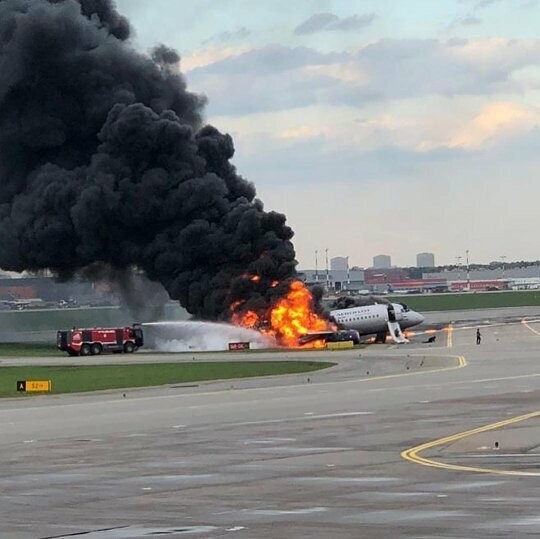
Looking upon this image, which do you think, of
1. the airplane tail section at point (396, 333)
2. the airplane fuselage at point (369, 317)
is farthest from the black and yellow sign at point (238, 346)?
the airplane tail section at point (396, 333)

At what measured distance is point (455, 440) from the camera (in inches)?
1110

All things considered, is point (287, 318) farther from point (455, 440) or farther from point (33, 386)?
point (455, 440)

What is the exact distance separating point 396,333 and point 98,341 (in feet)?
80.8

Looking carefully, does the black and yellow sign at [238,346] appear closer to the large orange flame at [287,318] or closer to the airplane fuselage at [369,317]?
the large orange flame at [287,318]

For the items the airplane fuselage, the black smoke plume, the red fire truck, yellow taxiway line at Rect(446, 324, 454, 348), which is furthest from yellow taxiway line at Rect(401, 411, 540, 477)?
the airplane fuselage

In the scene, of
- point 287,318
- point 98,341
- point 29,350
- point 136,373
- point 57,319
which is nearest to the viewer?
point 136,373

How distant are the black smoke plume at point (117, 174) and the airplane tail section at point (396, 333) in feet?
35.0

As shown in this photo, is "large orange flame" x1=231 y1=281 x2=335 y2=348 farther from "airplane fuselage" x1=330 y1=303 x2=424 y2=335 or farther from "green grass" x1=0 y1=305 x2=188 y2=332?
"green grass" x1=0 y1=305 x2=188 y2=332

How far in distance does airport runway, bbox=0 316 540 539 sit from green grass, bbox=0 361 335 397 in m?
8.44

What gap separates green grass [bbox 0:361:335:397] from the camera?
58528mm

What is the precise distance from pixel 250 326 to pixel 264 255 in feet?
19.4

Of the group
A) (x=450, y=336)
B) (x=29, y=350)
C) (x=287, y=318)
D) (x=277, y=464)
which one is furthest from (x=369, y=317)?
(x=277, y=464)

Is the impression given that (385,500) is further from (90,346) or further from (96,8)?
(96,8)

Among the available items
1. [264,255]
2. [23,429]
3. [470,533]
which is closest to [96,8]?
[264,255]
